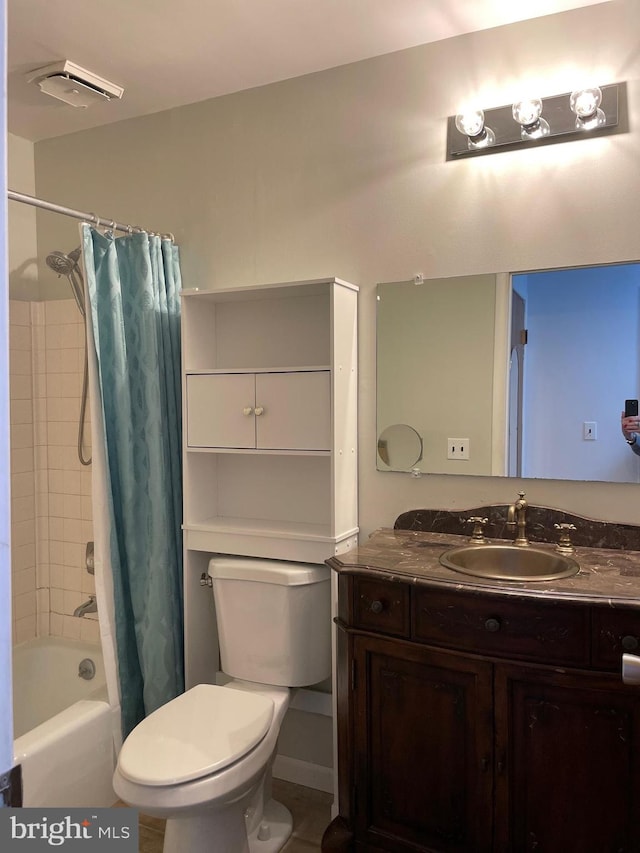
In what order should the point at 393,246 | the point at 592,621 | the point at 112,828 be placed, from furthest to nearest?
the point at 393,246 → the point at 592,621 → the point at 112,828

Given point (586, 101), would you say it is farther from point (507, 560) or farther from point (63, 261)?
point (63, 261)

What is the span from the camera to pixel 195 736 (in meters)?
1.88

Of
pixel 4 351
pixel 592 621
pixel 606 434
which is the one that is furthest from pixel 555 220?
pixel 4 351

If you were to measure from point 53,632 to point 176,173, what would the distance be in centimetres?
217

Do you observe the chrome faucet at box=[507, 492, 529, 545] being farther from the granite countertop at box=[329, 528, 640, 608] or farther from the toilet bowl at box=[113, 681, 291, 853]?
the toilet bowl at box=[113, 681, 291, 853]

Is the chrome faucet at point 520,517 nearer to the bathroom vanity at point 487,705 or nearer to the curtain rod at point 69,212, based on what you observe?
the bathroom vanity at point 487,705

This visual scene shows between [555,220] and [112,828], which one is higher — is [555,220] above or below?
above

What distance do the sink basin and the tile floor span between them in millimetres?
1053

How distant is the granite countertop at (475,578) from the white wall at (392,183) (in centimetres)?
14

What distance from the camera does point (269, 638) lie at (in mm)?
2275

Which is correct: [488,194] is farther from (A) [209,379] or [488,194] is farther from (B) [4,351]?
(B) [4,351]

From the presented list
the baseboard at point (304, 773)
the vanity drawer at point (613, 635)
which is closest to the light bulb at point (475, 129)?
the vanity drawer at point (613, 635)

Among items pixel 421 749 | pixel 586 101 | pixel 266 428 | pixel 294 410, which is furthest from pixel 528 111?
pixel 421 749

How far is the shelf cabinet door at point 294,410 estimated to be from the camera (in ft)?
7.35
